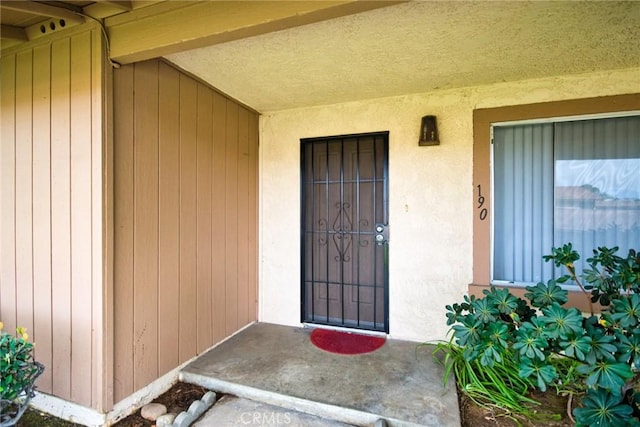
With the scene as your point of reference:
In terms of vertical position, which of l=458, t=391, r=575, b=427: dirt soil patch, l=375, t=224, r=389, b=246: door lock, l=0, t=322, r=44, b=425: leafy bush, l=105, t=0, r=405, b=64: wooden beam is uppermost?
l=105, t=0, r=405, b=64: wooden beam

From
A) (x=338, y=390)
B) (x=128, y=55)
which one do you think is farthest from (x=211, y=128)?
(x=338, y=390)

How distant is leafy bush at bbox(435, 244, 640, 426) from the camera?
59.3 inches

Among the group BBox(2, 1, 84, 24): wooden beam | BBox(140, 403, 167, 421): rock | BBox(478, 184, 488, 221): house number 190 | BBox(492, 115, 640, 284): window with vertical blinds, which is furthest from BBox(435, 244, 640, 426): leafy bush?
BBox(2, 1, 84, 24): wooden beam

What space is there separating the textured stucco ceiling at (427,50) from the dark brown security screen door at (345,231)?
69cm

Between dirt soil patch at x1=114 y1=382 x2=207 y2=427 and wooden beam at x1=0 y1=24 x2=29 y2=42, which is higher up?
wooden beam at x1=0 y1=24 x2=29 y2=42

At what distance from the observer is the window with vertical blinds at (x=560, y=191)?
2463mm

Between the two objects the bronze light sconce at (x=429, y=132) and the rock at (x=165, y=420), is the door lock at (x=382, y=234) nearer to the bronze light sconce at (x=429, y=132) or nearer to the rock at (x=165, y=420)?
the bronze light sconce at (x=429, y=132)

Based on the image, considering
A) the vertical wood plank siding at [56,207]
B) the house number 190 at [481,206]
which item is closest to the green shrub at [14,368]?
the vertical wood plank siding at [56,207]

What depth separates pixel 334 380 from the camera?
2.35 meters

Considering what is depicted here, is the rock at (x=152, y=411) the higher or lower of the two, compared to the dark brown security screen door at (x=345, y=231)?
lower

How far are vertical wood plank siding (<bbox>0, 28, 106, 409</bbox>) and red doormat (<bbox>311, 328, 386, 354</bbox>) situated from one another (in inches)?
69.2

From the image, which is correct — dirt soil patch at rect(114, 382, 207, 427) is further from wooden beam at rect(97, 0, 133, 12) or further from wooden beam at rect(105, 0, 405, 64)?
wooden beam at rect(97, 0, 133, 12)

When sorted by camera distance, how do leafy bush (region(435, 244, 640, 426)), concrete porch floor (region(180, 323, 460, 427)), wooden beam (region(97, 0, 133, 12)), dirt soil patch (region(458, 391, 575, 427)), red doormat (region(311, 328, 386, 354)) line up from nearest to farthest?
1. leafy bush (region(435, 244, 640, 426))
2. wooden beam (region(97, 0, 133, 12))
3. dirt soil patch (region(458, 391, 575, 427))
4. concrete porch floor (region(180, 323, 460, 427))
5. red doormat (region(311, 328, 386, 354))

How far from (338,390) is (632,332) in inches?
67.6
